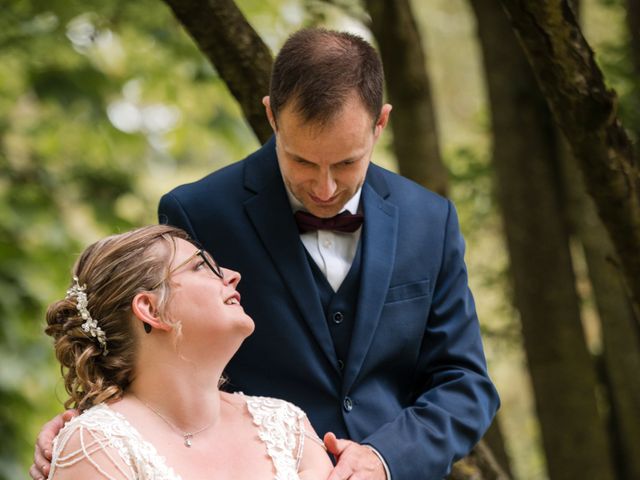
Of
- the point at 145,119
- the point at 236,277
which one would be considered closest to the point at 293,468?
the point at 236,277

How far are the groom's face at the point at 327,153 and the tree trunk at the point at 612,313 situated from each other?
271cm

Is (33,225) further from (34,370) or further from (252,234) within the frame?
(252,234)

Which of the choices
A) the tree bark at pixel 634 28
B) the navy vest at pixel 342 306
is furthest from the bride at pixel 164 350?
the tree bark at pixel 634 28

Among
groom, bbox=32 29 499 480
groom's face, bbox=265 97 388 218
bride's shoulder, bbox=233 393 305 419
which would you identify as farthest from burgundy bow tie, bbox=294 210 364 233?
bride's shoulder, bbox=233 393 305 419

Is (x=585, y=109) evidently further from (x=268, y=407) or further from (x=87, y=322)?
(x=87, y=322)

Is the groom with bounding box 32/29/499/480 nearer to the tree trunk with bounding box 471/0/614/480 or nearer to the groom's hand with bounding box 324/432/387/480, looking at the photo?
the groom's hand with bounding box 324/432/387/480

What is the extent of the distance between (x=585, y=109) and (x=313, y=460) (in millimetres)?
1517

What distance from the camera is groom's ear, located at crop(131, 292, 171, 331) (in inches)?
127

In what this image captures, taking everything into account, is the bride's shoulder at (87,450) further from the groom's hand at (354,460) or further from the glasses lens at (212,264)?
the groom's hand at (354,460)

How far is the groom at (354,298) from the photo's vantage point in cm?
337

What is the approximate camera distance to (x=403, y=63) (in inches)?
207

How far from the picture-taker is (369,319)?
11.3ft

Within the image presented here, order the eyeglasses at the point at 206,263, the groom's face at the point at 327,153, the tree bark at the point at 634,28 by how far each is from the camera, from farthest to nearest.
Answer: the tree bark at the point at 634,28 → the eyeglasses at the point at 206,263 → the groom's face at the point at 327,153

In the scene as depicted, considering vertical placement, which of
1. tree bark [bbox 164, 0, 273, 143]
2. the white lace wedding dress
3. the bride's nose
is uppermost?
tree bark [bbox 164, 0, 273, 143]
